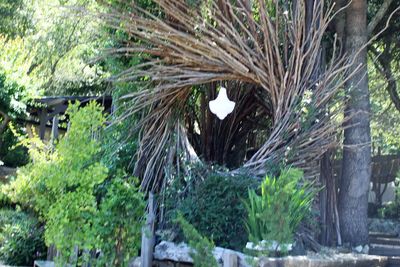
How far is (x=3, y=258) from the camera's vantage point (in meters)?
9.74

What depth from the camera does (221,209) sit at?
24.2ft

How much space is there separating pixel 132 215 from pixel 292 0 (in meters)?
4.20

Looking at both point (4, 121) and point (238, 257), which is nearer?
point (238, 257)

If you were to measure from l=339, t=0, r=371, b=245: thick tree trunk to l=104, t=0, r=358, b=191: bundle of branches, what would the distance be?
332 mm

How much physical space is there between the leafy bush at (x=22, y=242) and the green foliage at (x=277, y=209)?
4.14 meters

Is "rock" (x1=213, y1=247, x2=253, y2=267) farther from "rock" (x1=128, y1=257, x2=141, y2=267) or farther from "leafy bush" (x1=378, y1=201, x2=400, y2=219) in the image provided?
"leafy bush" (x1=378, y1=201, x2=400, y2=219)

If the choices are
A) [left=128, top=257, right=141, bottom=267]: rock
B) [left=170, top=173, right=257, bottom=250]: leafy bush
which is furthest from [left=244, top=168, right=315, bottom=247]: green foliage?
[left=128, top=257, right=141, bottom=267]: rock

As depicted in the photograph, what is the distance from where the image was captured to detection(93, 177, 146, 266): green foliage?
6.16 m

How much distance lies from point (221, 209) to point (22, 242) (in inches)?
152

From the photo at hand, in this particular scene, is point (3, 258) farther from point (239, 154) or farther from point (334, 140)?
point (334, 140)

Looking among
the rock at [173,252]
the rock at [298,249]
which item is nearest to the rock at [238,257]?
the rock at [173,252]

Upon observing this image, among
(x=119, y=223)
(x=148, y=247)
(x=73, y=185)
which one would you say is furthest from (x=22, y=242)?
(x=119, y=223)

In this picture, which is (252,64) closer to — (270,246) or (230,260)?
(270,246)

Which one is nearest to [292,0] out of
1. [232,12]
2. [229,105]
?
[232,12]
